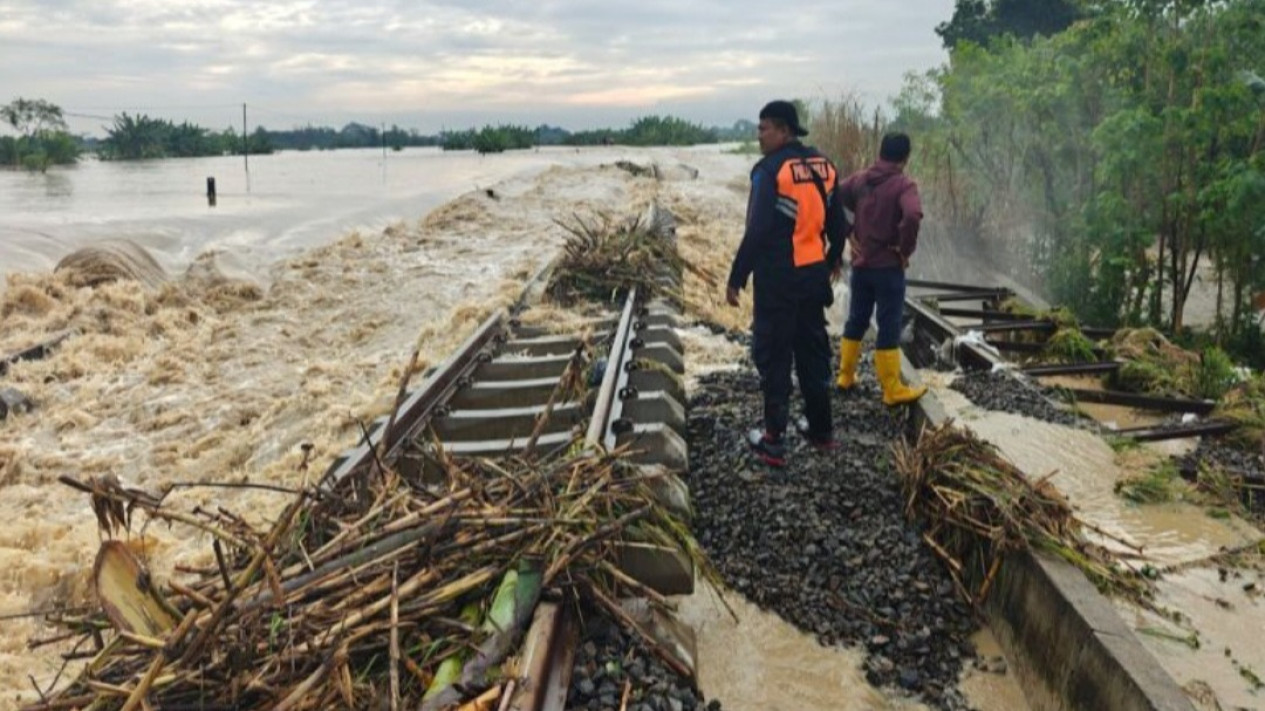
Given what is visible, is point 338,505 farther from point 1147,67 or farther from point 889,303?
point 1147,67

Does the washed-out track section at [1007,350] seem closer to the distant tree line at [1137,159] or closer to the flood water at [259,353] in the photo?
the distant tree line at [1137,159]

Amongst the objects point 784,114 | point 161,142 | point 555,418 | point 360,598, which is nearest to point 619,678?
point 360,598

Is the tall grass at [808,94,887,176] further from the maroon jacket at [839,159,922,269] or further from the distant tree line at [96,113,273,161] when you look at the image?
the distant tree line at [96,113,273,161]

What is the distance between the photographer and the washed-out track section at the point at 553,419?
11.0 ft

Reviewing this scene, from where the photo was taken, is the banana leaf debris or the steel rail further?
the steel rail

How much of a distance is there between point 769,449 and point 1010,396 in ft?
10.3

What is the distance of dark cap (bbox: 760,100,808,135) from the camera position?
5160 millimetres

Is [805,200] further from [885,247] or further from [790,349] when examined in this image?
[885,247]

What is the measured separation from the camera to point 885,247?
6.48m

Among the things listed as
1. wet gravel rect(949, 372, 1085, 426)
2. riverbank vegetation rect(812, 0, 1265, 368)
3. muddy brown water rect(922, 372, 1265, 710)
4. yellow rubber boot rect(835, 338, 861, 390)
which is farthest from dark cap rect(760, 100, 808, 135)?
riverbank vegetation rect(812, 0, 1265, 368)

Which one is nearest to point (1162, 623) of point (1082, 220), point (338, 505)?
point (338, 505)

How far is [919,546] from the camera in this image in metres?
4.55

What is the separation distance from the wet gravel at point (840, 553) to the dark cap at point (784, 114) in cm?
194

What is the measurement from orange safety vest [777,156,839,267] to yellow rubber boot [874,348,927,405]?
123 cm
